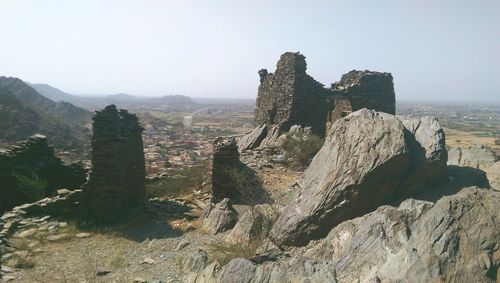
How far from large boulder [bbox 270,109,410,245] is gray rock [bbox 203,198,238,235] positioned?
2405 mm

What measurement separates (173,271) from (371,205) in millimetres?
3901

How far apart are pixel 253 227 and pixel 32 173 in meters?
8.45

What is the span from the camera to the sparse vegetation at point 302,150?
15.8 m

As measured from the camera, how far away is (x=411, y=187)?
6973 millimetres

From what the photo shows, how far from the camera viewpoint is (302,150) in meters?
15.9

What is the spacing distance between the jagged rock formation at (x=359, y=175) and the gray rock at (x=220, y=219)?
243 centimetres

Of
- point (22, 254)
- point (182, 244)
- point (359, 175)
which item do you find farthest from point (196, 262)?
point (22, 254)

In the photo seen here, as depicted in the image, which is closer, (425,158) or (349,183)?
(349,183)

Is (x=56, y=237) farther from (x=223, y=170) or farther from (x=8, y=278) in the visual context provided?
(x=223, y=170)

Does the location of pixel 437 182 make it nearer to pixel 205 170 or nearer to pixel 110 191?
pixel 110 191

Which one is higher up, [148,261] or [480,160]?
[480,160]

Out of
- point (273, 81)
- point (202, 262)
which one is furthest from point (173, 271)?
point (273, 81)

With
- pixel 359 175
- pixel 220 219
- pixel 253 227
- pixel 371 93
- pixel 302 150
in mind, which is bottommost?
pixel 220 219

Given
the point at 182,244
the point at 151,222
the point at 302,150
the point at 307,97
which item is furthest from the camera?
the point at 307,97
